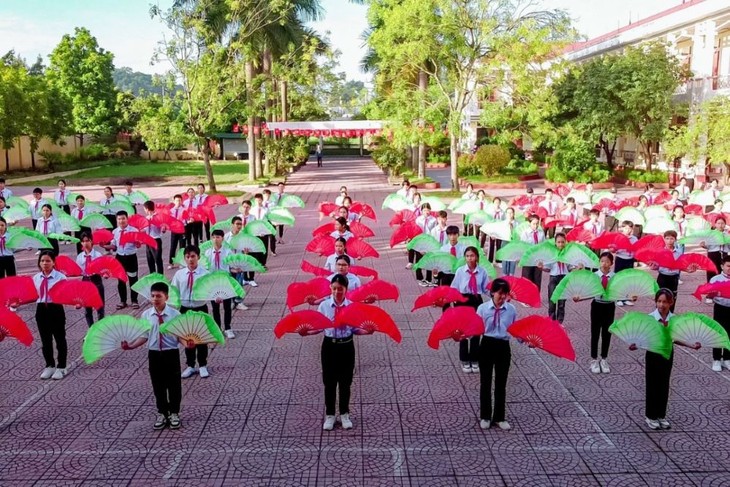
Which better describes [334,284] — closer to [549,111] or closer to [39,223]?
[39,223]

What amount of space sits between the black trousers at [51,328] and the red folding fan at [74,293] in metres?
0.25

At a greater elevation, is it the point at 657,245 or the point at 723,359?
the point at 657,245

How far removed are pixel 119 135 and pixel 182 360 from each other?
53.9 m

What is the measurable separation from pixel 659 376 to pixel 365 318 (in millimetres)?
2942

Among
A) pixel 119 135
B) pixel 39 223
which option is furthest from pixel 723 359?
pixel 119 135

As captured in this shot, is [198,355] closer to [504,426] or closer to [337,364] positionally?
[337,364]

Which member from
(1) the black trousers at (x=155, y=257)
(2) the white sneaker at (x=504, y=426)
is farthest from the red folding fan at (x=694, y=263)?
(1) the black trousers at (x=155, y=257)

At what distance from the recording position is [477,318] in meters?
6.14

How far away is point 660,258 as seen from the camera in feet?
30.1

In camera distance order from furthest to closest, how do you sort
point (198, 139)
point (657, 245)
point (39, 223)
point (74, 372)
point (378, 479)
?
1. point (198, 139)
2. point (39, 223)
3. point (657, 245)
4. point (74, 372)
5. point (378, 479)

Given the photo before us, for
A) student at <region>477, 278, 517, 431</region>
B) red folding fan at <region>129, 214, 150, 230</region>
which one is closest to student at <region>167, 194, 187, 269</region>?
red folding fan at <region>129, 214, 150, 230</region>

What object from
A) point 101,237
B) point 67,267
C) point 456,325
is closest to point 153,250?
point 101,237

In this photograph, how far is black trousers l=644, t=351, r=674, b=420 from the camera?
6.30m

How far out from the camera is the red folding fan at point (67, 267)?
26.7 feet
